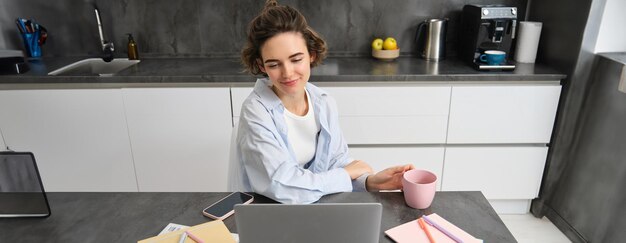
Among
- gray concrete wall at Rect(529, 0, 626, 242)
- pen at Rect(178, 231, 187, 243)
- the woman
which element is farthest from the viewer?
gray concrete wall at Rect(529, 0, 626, 242)

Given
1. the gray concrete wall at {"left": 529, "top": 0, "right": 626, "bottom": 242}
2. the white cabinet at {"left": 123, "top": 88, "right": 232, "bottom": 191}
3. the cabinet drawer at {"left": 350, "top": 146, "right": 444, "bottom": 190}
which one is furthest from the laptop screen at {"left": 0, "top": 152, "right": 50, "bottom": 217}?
the gray concrete wall at {"left": 529, "top": 0, "right": 626, "bottom": 242}

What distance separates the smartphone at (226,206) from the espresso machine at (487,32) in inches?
65.0

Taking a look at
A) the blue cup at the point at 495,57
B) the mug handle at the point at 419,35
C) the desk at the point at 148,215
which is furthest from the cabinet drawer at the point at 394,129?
the desk at the point at 148,215

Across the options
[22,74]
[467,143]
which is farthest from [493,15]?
[22,74]

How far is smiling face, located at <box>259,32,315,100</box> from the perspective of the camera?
1.30m

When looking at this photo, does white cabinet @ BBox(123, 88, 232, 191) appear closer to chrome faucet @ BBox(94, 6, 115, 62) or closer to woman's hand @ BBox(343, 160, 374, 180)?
chrome faucet @ BBox(94, 6, 115, 62)

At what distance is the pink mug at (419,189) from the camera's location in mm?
1055

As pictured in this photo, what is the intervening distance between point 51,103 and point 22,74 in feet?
0.70

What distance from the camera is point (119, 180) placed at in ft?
8.09

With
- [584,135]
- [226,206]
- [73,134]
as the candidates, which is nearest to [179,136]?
[73,134]

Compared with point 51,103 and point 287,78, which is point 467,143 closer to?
point 287,78

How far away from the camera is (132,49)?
2668mm

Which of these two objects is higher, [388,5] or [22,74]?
[388,5]

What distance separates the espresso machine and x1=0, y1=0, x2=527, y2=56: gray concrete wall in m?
0.23
